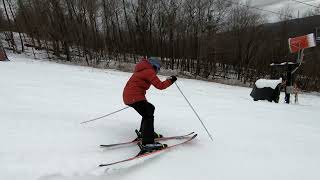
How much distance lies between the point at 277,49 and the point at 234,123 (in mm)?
36680

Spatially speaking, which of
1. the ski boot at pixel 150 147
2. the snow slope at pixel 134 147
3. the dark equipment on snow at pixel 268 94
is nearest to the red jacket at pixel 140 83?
the ski boot at pixel 150 147

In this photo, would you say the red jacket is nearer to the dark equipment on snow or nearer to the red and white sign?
the dark equipment on snow

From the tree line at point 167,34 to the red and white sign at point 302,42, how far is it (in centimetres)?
1867

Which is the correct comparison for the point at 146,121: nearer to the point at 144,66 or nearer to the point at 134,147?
the point at 134,147

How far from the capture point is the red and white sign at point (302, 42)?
11.6 m

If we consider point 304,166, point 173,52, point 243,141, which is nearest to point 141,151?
point 243,141

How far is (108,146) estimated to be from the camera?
492 centimetres

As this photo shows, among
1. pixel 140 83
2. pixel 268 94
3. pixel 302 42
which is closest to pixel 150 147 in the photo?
pixel 140 83

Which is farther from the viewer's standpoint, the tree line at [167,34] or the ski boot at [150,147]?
the tree line at [167,34]

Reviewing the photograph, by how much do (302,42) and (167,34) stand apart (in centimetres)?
2595

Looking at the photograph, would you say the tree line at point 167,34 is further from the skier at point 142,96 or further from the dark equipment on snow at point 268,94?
the skier at point 142,96

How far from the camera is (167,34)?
36969mm

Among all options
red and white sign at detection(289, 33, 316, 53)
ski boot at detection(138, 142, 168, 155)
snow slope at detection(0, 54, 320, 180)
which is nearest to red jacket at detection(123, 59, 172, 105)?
ski boot at detection(138, 142, 168, 155)

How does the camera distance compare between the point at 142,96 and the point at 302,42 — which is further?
the point at 302,42
